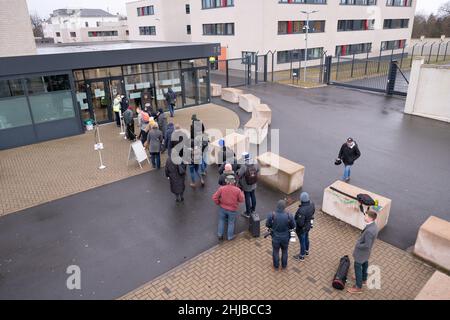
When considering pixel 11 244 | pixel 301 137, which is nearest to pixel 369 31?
pixel 301 137

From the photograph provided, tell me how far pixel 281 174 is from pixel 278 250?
3.64m

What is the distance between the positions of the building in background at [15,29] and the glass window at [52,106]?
6.50ft

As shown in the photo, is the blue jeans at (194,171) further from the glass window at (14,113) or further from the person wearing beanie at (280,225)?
the glass window at (14,113)

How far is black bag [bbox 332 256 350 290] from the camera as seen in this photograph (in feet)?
21.3

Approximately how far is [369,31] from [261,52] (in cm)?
1919

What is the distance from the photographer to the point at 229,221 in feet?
25.9

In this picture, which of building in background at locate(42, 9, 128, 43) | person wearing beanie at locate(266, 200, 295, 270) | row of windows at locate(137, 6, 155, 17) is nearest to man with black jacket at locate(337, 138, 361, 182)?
person wearing beanie at locate(266, 200, 295, 270)

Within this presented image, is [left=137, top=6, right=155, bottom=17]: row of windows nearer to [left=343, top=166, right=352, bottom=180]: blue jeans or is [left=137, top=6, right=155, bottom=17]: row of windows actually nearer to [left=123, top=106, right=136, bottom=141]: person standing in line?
[left=123, top=106, right=136, bottom=141]: person standing in line

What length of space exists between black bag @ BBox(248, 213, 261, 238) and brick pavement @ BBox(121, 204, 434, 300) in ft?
0.76

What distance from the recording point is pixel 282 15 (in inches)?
1328

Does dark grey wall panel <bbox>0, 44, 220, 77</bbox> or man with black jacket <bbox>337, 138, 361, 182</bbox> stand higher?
dark grey wall panel <bbox>0, 44, 220, 77</bbox>

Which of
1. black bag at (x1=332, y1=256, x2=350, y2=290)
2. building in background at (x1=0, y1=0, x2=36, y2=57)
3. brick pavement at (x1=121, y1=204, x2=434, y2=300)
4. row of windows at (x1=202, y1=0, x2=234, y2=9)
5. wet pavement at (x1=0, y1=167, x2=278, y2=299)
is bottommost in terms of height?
brick pavement at (x1=121, y1=204, x2=434, y2=300)

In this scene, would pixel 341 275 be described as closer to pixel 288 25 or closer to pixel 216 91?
pixel 216 91

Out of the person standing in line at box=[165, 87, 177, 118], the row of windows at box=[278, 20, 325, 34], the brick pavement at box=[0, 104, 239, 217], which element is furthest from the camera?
the row of windows at box=[278, 20, 325, 34]
